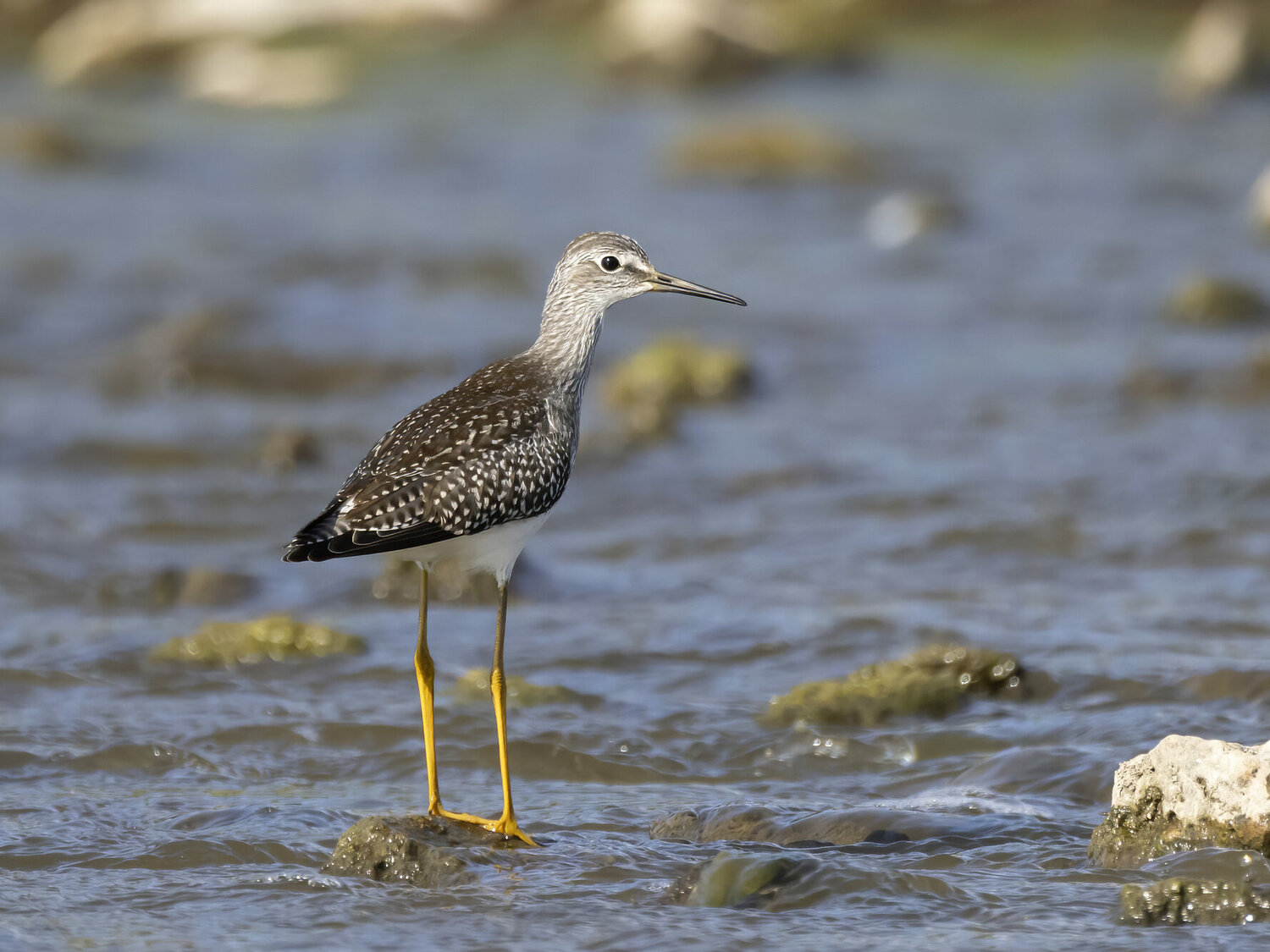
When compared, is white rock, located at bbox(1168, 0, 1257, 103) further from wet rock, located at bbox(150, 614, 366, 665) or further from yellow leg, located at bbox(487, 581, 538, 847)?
yellow leg, located at bbox(487, 581, 538, 847)

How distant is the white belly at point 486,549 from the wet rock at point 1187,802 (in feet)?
7.63

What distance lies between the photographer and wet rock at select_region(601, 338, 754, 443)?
44.0 feet

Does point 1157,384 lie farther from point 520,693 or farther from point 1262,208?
point 520,693

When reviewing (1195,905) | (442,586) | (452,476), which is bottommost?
(1195,905)

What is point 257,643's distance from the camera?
28.0 ft

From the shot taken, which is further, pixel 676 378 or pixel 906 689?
pixel 676 378

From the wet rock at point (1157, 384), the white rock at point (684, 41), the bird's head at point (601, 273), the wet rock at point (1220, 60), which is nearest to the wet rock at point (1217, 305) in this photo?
the wet rock at point (1157, 384)

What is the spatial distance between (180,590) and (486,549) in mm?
3498

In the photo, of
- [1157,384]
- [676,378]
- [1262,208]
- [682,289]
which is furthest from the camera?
[1262,208]

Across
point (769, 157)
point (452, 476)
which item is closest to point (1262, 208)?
point (769, 157)

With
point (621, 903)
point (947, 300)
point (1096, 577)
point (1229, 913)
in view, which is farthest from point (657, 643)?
point (947, 300)

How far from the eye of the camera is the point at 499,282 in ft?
56.2

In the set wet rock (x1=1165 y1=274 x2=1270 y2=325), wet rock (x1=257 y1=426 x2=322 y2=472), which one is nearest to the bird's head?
wet rock (x1=257 y1=426 x2=322 y2=472)

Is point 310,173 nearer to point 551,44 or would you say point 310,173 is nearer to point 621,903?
point 551,44
